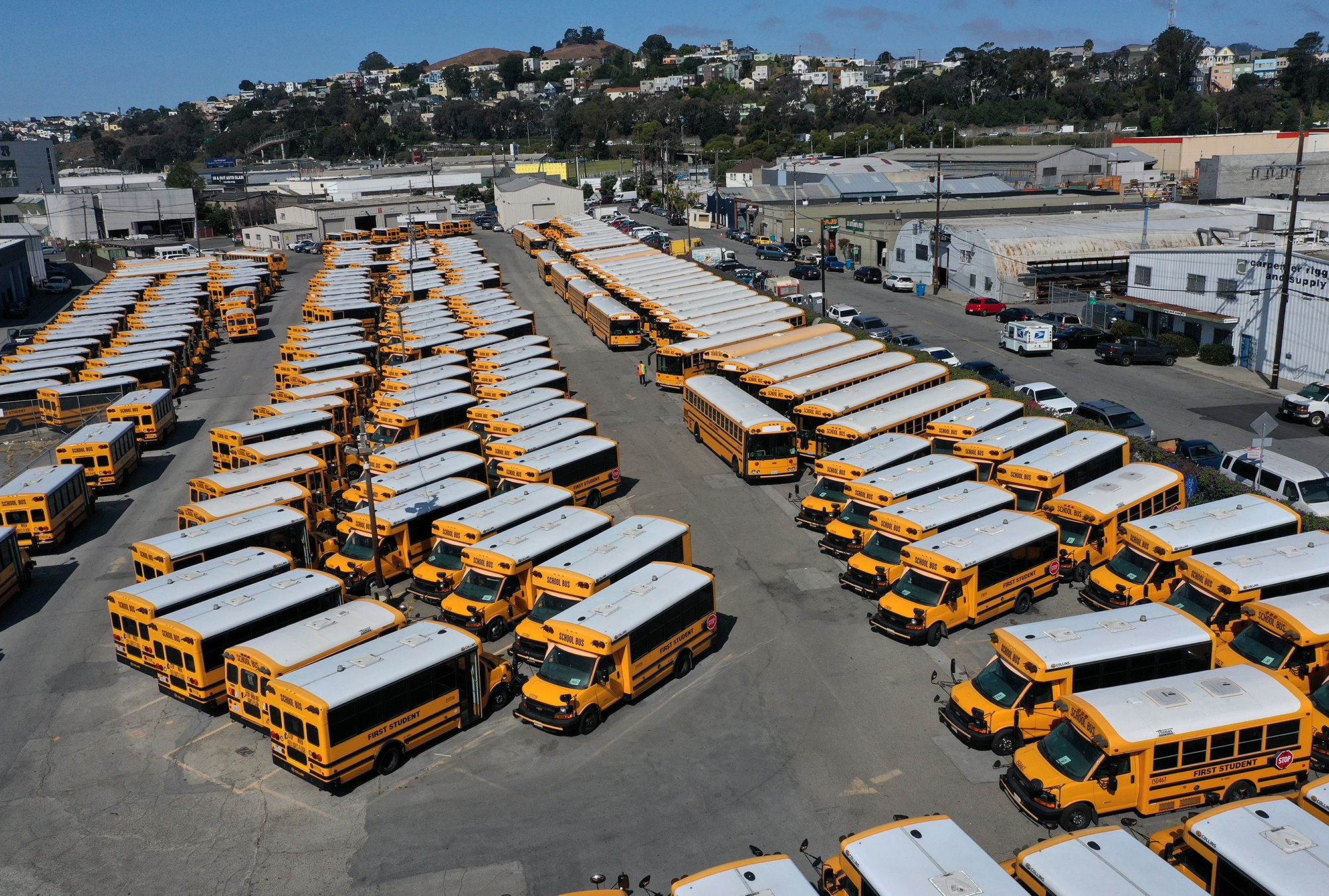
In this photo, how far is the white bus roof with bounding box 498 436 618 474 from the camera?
30.7 meters

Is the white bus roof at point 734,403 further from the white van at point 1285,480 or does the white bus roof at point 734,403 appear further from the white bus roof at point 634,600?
the white van at point 1285,480

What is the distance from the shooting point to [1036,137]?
183m

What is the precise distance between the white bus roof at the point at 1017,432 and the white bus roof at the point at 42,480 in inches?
1114

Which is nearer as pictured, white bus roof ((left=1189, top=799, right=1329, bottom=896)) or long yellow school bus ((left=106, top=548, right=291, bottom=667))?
white bus roof ((left=1189, top=799, right=1329, bottom=896))

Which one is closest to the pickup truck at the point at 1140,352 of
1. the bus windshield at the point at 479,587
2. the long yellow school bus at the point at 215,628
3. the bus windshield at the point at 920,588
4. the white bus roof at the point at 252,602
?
the bus windshield at the point at 920,588

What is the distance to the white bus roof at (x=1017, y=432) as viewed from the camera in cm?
3038

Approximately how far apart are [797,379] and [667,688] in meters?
18.3

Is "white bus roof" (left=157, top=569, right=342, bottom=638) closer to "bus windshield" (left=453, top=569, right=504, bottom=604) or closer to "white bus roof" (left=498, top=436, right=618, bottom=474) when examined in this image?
"bus windshield" (left=453, top=569, right=504, bottom=604)

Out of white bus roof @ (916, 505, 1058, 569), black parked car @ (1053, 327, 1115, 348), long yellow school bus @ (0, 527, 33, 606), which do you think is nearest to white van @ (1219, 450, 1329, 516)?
white bus roof @ (916, 505, 1058, 569)

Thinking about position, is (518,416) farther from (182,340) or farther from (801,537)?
(182,340)

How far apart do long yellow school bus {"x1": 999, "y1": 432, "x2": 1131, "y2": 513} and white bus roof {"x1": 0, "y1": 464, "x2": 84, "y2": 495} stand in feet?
94.7

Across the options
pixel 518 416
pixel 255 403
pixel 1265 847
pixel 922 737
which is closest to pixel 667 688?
pixel 922 737

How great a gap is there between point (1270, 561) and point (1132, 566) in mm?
2939

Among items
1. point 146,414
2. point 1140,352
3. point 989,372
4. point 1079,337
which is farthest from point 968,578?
point 1079,337
